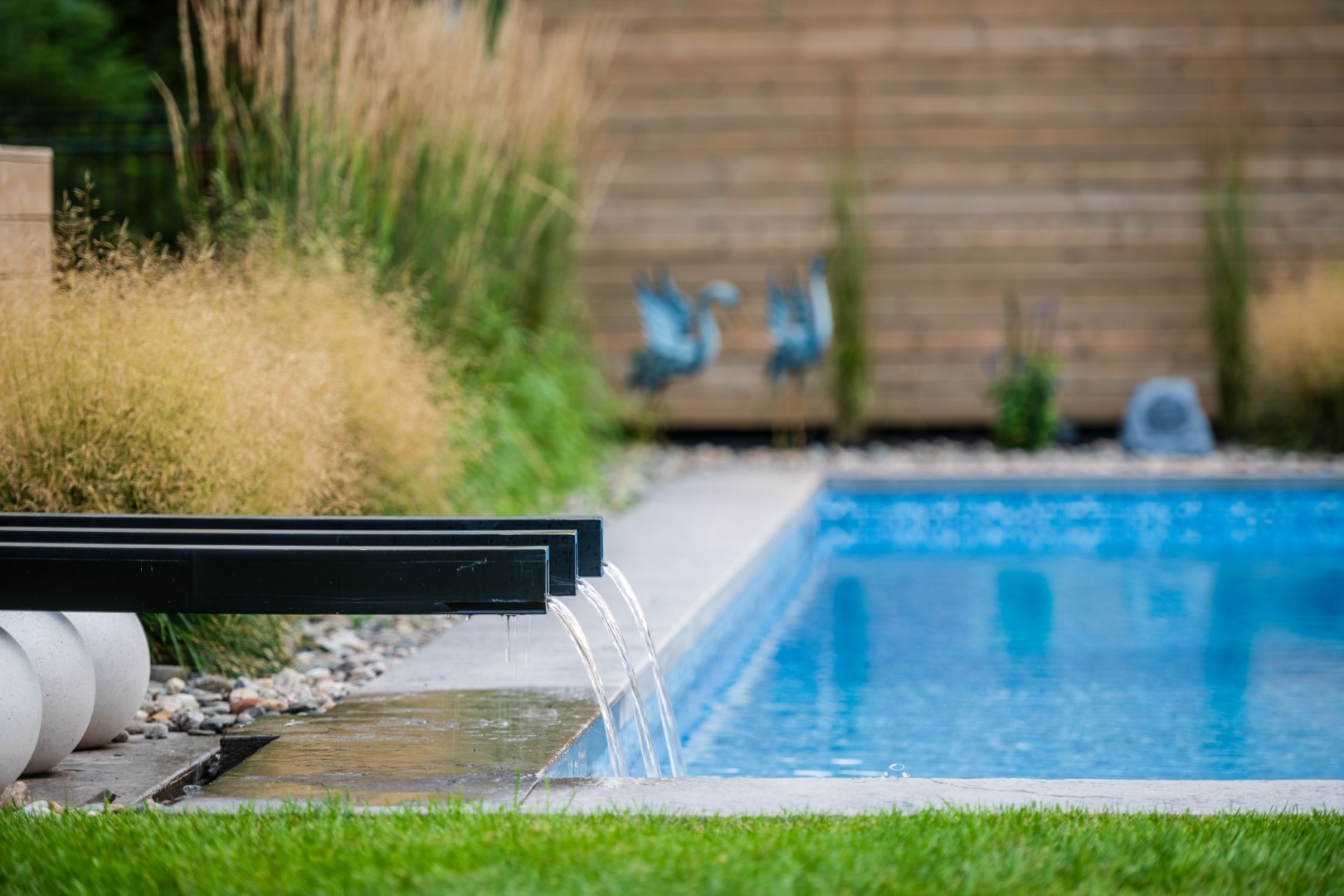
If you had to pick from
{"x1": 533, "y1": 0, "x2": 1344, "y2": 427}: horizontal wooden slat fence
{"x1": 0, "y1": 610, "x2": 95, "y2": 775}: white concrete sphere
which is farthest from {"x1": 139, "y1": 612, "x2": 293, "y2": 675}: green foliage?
{"x1": 533, "y1": 0, "x2": 1344, "y2": 427}: horizontal wooden slat fence

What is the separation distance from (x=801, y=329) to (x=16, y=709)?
522cm

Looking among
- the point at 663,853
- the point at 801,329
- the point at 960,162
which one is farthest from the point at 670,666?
the point at 960,162

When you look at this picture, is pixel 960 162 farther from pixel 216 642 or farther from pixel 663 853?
pixel 663 853

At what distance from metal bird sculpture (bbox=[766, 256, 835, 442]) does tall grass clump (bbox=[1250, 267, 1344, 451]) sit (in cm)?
200

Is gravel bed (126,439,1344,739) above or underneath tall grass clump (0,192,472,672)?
underneath

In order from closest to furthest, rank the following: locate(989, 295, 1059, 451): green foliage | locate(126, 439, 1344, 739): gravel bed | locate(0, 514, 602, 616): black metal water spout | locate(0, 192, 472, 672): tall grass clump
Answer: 1. locate(0, 514, 602, 616): black metal water spout
2. locate(126, 439, 1344, 739): gravel bed
3. locate(0, 192, 472, 672): tall grass clump
4. locate(989, 295, 1059, 451): green foliage

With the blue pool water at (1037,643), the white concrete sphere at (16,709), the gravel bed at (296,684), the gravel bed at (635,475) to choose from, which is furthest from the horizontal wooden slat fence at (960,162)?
the white concrete sphere at (16,709)

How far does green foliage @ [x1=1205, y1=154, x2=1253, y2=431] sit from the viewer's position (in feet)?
24.5

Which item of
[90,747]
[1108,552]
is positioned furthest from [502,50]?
[90,747]

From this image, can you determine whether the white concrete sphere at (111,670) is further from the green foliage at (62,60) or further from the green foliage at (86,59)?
the green foliage at (62,60)

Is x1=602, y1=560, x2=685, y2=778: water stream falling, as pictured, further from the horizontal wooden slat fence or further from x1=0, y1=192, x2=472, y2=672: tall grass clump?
the horizontal wooden slat fence

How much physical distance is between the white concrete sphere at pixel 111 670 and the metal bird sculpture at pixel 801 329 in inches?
185

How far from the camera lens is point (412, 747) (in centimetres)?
227

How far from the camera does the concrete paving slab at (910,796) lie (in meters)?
1.95
